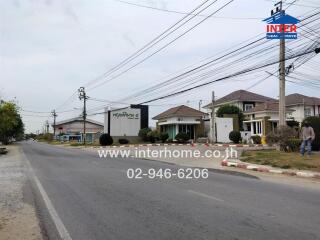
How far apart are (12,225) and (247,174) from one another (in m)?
11.9

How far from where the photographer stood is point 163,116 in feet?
→ 232

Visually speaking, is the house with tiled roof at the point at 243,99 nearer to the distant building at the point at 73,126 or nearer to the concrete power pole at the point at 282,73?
the concrete power pole at the point at 282,73

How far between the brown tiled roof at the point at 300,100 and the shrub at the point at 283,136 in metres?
45.3

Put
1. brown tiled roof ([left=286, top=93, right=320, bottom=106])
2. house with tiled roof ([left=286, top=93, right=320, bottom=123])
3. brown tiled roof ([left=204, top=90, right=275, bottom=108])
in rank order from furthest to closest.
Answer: brown tiled roof ([left=286, top=93, right=320, bottom=106]), brown tiled roof ([left=204, top=90, right=275, bottom=108]), house with tiled roof ([left=286, top=93, right=320, bottom=123])

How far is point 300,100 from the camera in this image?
234ft

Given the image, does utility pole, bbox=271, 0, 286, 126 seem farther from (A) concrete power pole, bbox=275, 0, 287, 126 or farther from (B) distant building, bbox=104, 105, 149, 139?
(B) distant building, bbox=104, 105, 149, 139

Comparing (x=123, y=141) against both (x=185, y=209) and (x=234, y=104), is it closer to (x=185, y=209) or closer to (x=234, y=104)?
(x=234, y=104)

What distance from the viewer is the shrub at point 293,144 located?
2672 cm

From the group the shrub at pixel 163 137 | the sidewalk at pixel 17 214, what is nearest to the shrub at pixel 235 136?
the shrub at pixel 163 137

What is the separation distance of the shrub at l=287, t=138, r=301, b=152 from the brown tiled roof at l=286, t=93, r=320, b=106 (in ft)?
149

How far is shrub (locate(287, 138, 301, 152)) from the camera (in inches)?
1052

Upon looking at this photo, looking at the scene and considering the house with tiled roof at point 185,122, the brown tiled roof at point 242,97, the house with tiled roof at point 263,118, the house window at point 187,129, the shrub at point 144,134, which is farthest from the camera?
the brown tiled roof at point 242,97

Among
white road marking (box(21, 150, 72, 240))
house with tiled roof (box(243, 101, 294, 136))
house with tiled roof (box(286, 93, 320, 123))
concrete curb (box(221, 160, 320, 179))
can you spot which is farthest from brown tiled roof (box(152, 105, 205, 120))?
white road marking (box(21, 150, 72, 240))

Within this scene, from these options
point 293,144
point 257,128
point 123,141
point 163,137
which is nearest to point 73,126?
point 123,141
